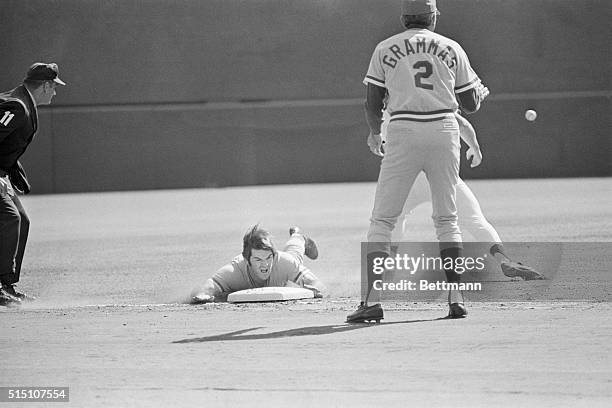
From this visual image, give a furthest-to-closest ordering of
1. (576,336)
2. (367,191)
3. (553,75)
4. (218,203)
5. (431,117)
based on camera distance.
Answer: (553,75), (367,191), (218,203), (431,117), (576,336)

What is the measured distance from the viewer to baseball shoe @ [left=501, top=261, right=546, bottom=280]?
8.86 meters

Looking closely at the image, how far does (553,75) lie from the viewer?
2141cm

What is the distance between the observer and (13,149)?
344 inches

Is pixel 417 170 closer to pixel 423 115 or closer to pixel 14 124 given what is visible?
pixel 423 115

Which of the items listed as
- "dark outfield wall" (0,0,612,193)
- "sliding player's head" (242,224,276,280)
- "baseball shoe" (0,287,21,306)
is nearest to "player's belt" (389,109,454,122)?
"sliding player's head" (242,224,276,280)

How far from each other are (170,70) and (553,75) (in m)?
7.45

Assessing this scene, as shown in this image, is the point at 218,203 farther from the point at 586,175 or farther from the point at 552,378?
the point at 552,378

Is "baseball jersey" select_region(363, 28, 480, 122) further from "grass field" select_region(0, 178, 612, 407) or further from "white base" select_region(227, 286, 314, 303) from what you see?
"white base" select_region(227, 286, 314, 303)

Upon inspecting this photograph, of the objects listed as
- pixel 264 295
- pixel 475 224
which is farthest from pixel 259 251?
pixel 475 224

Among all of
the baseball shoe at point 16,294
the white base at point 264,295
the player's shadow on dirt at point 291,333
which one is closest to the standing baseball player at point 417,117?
the player's shadow on dirt at point 291,333

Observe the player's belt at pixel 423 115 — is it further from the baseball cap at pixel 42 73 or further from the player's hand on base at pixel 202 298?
the baseball cap at pixel 42 73

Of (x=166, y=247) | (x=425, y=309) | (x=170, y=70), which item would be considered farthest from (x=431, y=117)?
(x=170, y=70)

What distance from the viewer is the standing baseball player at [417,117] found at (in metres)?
7.01

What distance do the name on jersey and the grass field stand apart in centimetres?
171
